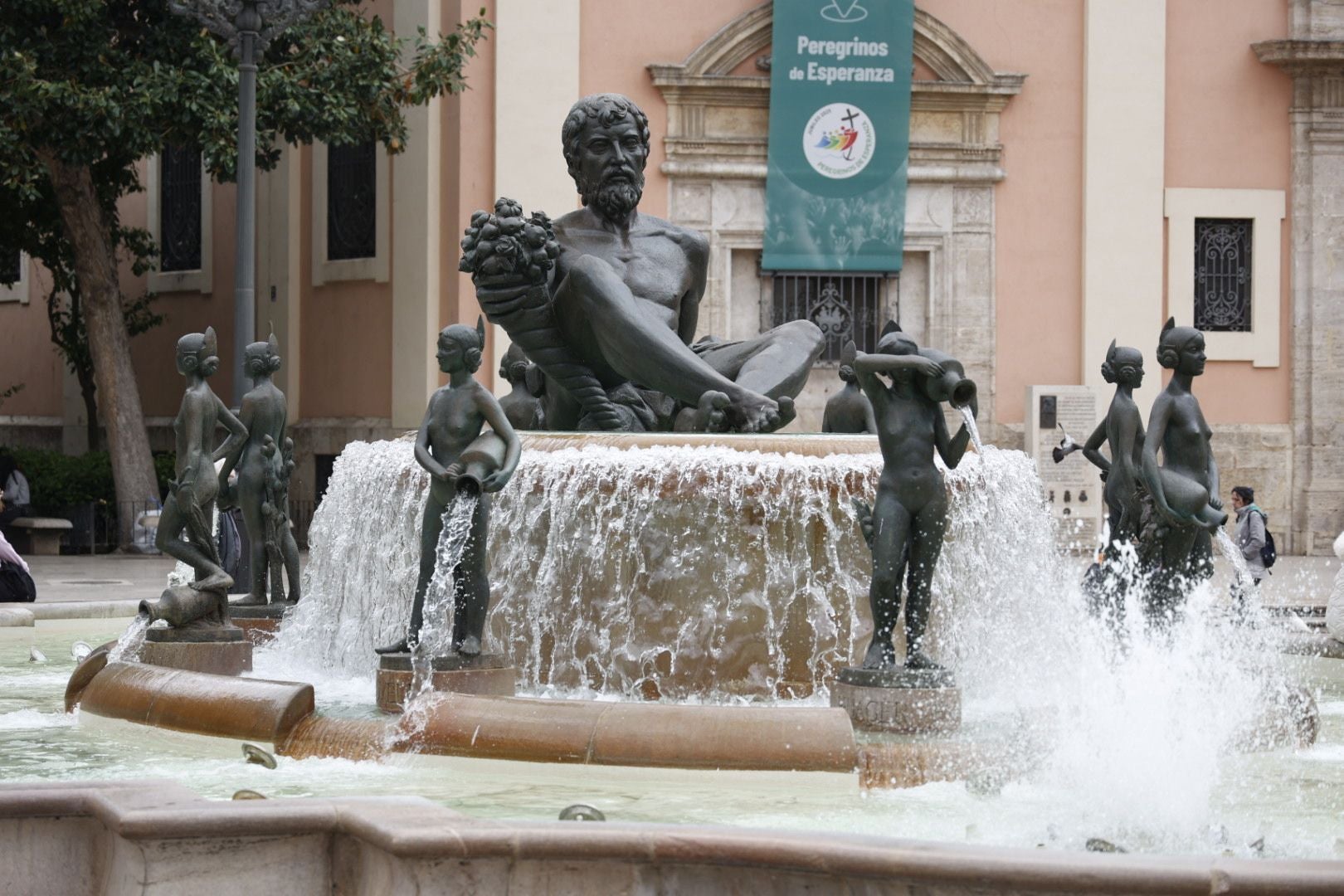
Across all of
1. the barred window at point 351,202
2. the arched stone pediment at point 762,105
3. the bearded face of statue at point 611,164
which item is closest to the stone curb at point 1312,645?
the bearded face of statue at point 611,164

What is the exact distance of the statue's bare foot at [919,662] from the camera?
Result: 707 cm

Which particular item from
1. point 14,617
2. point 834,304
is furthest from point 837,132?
point 14,617

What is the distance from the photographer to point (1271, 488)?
80.7 feet

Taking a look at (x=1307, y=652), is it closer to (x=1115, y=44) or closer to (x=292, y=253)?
(x=1115, y=44)

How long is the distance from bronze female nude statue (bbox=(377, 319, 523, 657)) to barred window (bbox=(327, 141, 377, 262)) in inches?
717

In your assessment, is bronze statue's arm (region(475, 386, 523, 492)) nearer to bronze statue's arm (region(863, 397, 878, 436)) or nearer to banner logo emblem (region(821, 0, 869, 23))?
bronze statue's arm (region(863, 397, 878, 436))

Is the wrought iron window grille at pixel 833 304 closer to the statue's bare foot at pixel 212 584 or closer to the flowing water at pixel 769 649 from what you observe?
the flowing water at pixel 769 649

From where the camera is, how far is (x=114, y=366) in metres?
23.0

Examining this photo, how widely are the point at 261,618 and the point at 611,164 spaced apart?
2823 millimetres

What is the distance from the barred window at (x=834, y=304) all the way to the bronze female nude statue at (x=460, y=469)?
16.7 m

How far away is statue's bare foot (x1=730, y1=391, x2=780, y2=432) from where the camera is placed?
28.4ft

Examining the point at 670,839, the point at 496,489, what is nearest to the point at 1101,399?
the point at 496,489

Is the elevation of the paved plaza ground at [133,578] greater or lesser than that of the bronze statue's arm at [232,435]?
lesser

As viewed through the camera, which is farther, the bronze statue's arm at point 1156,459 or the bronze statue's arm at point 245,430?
the bronze statue's arm at point 245,430
